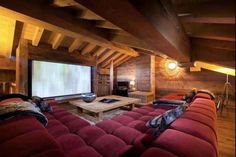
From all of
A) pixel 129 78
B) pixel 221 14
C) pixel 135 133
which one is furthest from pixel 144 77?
pixel 221 14

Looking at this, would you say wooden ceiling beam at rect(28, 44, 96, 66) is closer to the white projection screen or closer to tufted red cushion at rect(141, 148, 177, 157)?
the white projection screen

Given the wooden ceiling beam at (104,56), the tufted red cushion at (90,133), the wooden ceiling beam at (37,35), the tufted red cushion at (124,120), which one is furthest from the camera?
the wooden ceiling beam at (104,56)

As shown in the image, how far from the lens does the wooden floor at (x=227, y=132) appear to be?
87.3 inches

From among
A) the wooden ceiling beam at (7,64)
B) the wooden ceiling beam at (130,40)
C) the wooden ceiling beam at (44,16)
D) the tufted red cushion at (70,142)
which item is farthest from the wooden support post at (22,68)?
the tufted red cushion at (70,142)

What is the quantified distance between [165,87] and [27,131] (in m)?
5.04

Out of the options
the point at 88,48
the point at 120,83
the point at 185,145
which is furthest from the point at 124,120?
the point at 120,83

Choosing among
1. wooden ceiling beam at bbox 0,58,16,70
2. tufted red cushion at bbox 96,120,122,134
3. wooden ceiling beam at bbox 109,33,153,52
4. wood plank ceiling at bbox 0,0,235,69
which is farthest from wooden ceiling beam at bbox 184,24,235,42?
wooden ceiling beam at bbox 0,58,16,70

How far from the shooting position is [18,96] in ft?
7.89

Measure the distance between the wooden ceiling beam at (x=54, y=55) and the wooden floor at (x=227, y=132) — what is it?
420 centimetres

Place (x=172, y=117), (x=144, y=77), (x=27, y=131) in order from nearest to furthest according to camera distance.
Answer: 1. (x=27, y=131)
2. (x=172, y=117)
3. (x=144, y=77)

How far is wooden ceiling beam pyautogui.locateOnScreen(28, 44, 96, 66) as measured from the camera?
12.7ft

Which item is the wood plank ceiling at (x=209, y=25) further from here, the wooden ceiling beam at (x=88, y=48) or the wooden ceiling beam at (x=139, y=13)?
the wooden ceiling beam at (x=88, y=48)

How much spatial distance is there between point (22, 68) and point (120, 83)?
353 cm

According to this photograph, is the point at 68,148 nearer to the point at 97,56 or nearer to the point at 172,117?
the point at 172,117
